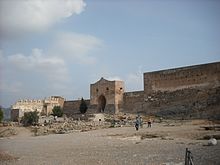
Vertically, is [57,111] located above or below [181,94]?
below

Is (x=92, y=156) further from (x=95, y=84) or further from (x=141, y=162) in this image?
(x=95, y=84)

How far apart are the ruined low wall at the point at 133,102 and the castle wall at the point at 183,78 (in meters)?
1.14

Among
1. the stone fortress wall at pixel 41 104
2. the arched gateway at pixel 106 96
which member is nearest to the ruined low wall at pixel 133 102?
the arched gateway at pixel 106 96

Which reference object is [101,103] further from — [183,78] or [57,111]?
[183,78]

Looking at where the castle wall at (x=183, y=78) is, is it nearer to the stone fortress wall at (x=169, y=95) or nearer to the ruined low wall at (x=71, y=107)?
the stone fortress wall at (x=169, y=95)

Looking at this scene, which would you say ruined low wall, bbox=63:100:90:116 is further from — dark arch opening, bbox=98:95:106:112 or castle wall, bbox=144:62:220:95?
castle wall, bbox=144:62:220:95

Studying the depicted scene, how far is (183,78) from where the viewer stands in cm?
3131

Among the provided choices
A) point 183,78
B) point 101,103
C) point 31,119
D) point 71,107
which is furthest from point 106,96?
point 183,78

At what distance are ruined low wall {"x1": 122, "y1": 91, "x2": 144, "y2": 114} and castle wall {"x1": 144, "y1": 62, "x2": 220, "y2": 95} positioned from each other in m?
1.14

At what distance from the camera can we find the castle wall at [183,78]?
94.2 feet

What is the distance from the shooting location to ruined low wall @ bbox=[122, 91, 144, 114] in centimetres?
3559

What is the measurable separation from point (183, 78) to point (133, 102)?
23.7 feet

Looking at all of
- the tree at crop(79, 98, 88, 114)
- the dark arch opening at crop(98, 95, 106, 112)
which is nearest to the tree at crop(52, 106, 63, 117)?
the tree at crop(79, 98, 88, 114)

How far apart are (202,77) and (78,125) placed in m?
11.8
